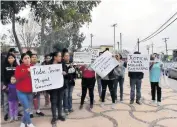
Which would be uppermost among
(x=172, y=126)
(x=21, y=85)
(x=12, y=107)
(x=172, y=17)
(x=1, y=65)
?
(x=172, y=17)

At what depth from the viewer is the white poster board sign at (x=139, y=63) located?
7.53 meters

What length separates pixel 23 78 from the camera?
200 inches

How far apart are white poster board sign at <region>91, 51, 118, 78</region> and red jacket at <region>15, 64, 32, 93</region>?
2.08 m

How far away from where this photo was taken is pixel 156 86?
759 centimetres

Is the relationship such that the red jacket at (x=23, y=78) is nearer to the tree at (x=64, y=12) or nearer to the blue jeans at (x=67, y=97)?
the blue jeans at (x=67, y=97)

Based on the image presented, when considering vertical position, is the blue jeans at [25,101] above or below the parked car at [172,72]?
above

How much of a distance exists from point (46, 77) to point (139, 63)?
3154 mm

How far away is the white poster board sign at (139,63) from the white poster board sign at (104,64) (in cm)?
88

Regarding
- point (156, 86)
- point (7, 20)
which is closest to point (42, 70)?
point (7, 20)

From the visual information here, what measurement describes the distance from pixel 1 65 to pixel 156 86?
4405 mm

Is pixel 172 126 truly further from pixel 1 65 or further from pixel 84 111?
pixel 1 65

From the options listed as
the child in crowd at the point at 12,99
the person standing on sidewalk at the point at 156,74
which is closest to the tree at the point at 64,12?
the child in crowd at the point at 12,99

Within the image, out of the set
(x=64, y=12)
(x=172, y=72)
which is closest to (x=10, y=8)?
(x=64, y=12)

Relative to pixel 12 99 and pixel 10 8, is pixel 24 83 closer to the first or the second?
pixel 12 99
